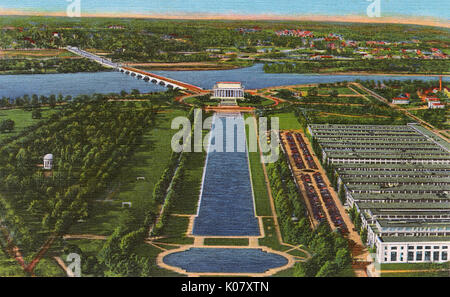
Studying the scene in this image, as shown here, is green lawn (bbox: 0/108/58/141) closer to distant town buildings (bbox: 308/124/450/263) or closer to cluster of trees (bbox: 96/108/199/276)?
cluster of trees (bbox: 96/108/199/276)

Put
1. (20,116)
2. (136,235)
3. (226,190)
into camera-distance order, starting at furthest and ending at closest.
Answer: (20,116)
(226,190)
(136,235)

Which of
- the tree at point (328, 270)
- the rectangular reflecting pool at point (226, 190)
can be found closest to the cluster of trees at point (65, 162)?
the rectangular reflecting pool at point (226, 190)

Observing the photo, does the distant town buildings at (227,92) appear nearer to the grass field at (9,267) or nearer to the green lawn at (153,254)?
the green lawn at (153,254)

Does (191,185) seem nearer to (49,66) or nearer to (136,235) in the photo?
(136,235)

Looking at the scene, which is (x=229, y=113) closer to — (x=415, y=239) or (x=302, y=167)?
(x=302, y=167)

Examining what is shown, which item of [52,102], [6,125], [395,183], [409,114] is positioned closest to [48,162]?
[6,125]

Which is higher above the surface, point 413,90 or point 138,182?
point 413,90

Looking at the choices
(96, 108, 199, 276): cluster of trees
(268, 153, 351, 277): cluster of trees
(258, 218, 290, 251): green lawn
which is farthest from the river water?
(258, 218, 290, 251): green lawn
